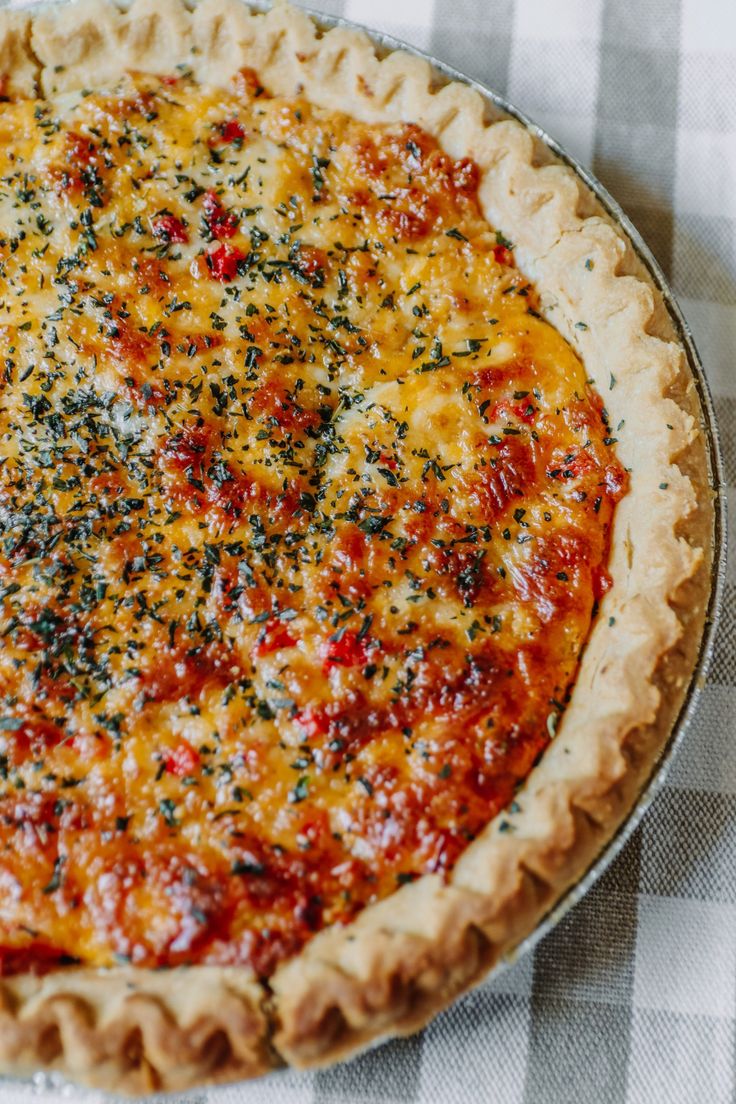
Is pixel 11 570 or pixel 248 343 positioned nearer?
pixel 11 570

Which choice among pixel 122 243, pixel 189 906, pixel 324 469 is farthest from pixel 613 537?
pixel 122 243

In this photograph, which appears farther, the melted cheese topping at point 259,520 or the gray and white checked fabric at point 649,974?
the gray and white checked fabric at point 649,974

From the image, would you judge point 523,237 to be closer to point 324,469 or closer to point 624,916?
point 324,469

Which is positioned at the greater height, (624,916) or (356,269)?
(356,269)

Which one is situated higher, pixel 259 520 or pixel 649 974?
pixel 259 520

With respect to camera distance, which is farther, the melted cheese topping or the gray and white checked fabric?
the gray and white checked fabric

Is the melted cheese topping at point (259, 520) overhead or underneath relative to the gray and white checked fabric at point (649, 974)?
overhead

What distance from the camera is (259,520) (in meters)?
3.04

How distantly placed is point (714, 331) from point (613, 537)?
3.65ft

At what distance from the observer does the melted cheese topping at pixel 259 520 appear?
106 inches

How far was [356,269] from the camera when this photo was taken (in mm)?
3324

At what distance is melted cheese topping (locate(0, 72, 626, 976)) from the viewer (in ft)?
8.87

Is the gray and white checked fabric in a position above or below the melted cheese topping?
below

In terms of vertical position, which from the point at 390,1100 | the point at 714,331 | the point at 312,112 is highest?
the point at 312,112
